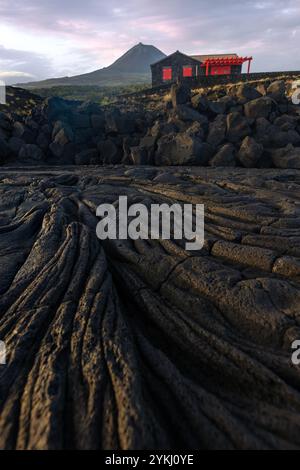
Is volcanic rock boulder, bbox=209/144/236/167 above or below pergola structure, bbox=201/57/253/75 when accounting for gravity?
below

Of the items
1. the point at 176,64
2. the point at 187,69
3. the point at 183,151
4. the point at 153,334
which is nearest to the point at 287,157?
the point at 183,151

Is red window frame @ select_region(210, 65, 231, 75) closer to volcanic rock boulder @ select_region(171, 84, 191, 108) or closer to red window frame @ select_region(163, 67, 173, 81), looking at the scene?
red window frame @ select_region(163, 67, 173, 81)

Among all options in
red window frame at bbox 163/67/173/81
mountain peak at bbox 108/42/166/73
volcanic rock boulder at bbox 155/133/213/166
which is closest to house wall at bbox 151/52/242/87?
red window frame at bbox 163/67/173/81

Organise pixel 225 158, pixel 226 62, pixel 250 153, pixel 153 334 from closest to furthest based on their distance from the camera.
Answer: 1. pixel 153 334
2. pixel 250 153
3. pixel 225 158
4. pixel 226 62

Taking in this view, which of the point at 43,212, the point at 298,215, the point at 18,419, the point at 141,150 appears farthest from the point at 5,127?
the point at 18,419

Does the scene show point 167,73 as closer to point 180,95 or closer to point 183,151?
point 180,95

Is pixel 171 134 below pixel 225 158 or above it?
above
